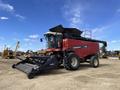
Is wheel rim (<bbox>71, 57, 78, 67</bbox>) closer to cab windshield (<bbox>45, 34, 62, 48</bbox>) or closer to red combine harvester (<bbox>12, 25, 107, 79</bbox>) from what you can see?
red combine harvester (<bbox>12, 25, 107, 79</bbox>)

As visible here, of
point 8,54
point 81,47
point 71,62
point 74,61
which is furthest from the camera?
point 8,54

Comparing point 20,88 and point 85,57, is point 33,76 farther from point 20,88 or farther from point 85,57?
point 85,57

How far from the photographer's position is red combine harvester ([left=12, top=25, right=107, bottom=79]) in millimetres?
12600

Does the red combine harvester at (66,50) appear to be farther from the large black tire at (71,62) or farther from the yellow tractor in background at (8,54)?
the yellow tractor in background at (8,54)

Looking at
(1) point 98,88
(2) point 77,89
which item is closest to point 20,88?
(2) point 77,89

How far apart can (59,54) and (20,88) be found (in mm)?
6552

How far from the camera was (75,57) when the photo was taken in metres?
13.3

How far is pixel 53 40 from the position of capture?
46.8 feet

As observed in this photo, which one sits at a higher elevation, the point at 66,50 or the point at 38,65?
the point at 66,50

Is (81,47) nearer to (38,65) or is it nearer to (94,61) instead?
(94,61)

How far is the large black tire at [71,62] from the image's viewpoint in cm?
1265

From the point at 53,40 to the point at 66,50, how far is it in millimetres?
1564

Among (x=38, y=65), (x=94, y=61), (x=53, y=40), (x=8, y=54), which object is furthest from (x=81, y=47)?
(x=8, y=54)

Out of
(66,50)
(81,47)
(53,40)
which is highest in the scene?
(53,40)
